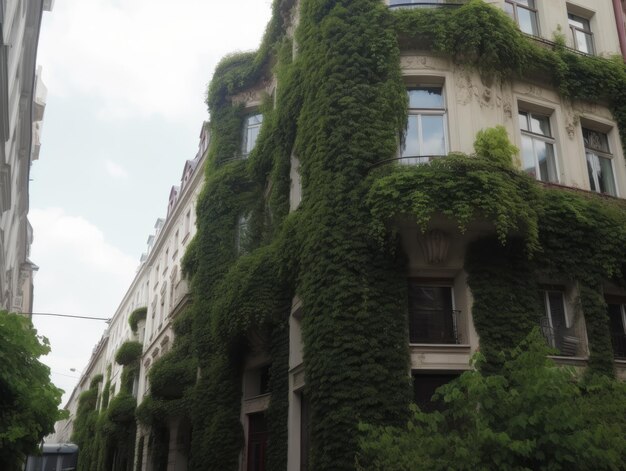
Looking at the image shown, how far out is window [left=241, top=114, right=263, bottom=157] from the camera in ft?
90.2

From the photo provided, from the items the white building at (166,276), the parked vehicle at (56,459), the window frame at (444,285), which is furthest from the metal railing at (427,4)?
the parked vehicle at (56,459)

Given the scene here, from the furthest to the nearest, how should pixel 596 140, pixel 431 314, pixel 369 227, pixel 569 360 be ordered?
1. pixel 596 140
2. pixel 431 314
3. pixel 369 227
4. pixel 569 360

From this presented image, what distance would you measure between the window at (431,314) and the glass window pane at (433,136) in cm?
357

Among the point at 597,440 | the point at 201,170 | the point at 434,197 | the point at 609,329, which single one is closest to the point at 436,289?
the point at 434,197

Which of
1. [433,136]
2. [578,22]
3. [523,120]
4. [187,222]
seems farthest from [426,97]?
[187,222]

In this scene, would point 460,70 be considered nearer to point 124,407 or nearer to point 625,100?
point 625,100

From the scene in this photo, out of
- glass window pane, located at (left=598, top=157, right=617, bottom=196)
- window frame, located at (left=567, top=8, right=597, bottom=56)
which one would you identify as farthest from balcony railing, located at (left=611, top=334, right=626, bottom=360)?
window frame, located at (left=567, top=8, right=597, bottom=56)

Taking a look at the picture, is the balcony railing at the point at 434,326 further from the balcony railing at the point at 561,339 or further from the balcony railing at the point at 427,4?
the balcony railing at the point at 427,4

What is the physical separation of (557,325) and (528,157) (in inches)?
189

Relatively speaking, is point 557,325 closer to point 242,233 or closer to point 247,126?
point 242,233

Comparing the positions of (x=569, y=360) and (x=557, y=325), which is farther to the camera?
(x=557, y=325)

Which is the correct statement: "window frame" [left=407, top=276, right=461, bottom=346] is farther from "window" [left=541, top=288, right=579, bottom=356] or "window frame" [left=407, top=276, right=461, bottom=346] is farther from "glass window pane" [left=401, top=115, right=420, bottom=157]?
"glass window pane" [left=401, top=115, right=420, bottom=157]

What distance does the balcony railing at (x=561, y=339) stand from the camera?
52.6ft

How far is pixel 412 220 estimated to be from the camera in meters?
15.4
